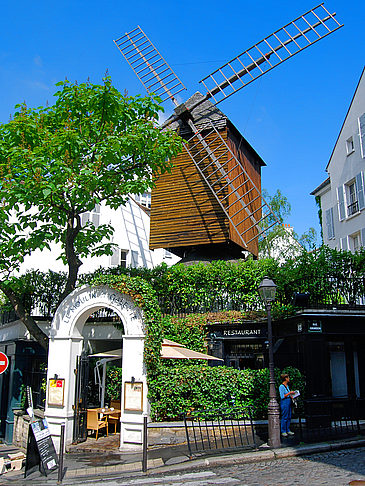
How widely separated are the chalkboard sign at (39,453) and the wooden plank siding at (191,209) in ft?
39.1

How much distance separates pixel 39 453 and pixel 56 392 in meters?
2.74

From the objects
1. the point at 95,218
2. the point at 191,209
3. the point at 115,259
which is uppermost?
the point at 95,218

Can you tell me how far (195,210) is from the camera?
69.1 feet

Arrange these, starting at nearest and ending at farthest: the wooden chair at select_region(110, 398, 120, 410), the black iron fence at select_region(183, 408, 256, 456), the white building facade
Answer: the black iron fence at select_region(183, 408, 256, 456)
the wooden chair at select_region(110, 398, 120, 410)
the white building facade

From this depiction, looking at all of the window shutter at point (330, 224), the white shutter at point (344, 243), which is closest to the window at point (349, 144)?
the window shutter at point (330, 224)

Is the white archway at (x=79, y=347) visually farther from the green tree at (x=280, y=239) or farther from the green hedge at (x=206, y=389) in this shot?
the green tree at (x=280, y=239)

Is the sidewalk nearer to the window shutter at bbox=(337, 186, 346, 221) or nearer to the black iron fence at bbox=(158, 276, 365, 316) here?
the black iron fence at bbox=(158, 276, 365, 316)

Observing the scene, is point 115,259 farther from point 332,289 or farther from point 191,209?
point 332,289

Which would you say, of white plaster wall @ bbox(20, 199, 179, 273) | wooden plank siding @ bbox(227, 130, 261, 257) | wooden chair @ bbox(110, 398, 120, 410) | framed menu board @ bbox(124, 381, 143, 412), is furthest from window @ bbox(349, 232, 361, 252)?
framed menu board @ bbox(124, 381, 143, 412)

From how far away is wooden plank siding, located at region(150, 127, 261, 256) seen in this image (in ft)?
67.0

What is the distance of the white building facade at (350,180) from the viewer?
910 inches

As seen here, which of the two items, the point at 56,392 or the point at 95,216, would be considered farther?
the point at 95,216

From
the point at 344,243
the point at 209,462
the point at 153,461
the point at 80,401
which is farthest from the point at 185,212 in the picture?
the point at 209,462

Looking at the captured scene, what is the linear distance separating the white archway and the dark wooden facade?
8430 millimetres
